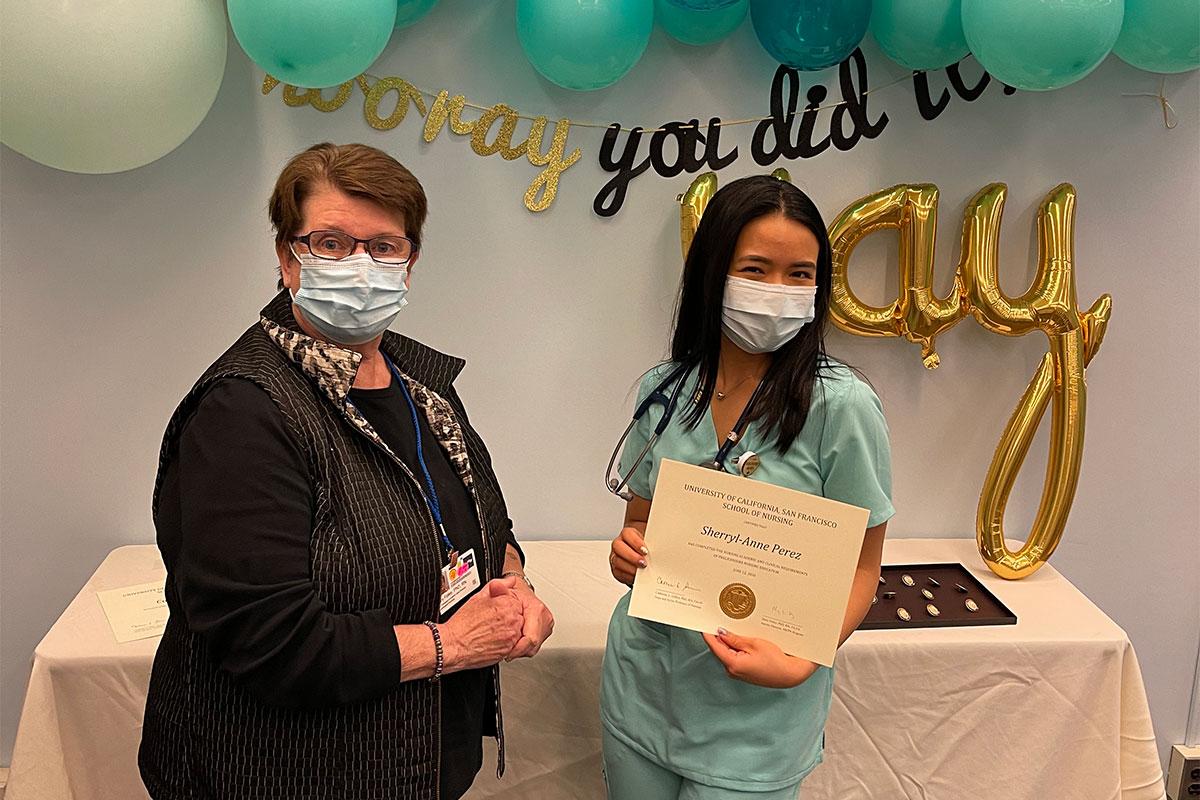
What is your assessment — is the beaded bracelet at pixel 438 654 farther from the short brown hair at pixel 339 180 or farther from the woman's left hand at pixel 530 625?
the short brown hair at pixel 339 180

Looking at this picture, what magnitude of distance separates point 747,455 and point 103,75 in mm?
1216

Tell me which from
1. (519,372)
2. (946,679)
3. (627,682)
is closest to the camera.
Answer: (627,682)

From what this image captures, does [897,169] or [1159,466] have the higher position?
[897,169]

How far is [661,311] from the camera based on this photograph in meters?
2.31

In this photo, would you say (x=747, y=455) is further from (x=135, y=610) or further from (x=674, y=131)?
(x=135, y=610)

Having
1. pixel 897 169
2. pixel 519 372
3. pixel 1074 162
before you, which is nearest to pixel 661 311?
pixel 519 372

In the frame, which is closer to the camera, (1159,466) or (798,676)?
(798,676)

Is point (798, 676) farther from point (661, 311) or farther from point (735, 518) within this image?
point (661, 311)

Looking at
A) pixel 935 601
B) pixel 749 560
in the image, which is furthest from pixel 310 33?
pixel 935 601

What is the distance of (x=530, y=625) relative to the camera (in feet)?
A: 4.75

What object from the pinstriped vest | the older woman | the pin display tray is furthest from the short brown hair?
the pin display tray

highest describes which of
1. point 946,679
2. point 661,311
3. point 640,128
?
point 640,128

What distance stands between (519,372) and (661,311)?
1.13ft

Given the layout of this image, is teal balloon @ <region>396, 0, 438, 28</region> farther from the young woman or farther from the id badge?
the id badge
